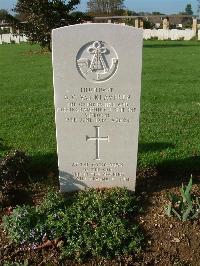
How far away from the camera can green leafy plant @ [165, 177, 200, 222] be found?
4367mm

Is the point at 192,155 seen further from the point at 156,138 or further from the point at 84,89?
the point at 84,89

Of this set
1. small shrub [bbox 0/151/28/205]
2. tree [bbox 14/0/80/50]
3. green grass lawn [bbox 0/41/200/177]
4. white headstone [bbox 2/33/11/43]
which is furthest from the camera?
white headstone [bbox 2/33/11/43]

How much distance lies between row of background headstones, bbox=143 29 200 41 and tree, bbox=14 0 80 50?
14.5m

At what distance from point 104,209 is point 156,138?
105 inches

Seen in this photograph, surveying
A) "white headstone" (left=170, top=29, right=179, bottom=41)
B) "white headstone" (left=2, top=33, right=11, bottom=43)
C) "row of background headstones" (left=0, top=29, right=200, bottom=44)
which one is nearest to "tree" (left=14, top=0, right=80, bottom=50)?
"row of background headstones" (left=0, top=29, right=200, bottom=44)

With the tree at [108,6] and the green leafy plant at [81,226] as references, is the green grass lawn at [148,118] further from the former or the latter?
the tree at [108,6]

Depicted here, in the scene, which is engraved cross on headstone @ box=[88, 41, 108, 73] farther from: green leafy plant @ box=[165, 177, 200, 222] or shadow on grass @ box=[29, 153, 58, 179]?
shadow on grass @ box=[29, 153, 58, 179]

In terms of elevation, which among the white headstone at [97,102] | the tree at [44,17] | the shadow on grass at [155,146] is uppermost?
the tree at [44,17]

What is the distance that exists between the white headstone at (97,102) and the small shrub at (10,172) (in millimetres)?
470

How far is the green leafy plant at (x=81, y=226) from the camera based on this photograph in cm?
414

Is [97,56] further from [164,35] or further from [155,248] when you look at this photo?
[164,35]

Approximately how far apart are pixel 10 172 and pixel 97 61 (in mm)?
1512

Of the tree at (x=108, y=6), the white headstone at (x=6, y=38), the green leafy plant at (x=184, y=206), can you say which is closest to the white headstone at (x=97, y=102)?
the green leafy plant at (x=184, y=206)

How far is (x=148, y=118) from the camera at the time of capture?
26.7 feet
